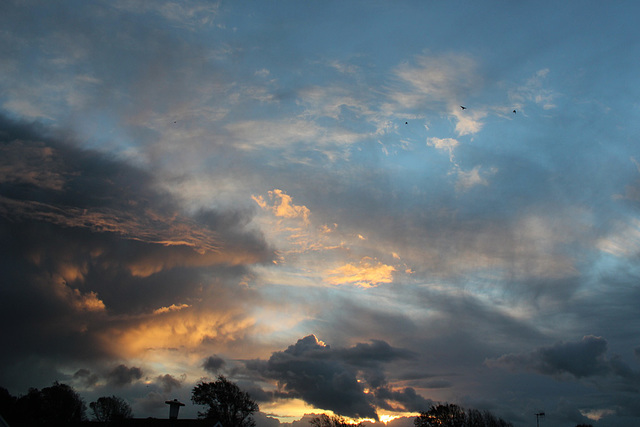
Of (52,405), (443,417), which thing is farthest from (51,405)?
(443,417)

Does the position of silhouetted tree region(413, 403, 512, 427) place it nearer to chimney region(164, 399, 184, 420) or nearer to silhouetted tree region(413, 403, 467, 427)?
silhouetted tree region(413, 403, 467, 427)

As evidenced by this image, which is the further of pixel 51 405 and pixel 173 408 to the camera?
pixel 51 405

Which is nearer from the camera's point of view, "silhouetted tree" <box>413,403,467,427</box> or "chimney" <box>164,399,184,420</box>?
"chimney" <box>164,399,184,420</box>

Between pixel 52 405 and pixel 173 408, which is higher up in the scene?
pixel 173 408

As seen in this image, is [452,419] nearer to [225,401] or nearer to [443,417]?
[443,417]

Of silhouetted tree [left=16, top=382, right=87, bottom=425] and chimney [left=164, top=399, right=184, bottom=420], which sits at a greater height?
chimney [left=164, top=399, right=184, bottom=420]

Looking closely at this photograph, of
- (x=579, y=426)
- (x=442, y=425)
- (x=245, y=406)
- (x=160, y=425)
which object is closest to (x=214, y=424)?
(x=160, y=425)

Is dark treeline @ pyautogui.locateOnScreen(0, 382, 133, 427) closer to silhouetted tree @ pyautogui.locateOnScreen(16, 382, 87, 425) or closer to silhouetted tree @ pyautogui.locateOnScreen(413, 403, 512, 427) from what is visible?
silhouetted tree @ pyautogui.locateOnScreen(16, 382, 87, 425)

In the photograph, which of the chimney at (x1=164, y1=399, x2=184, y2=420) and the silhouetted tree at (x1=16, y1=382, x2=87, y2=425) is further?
the silhouetted tree at (x1=16, y1=382, x2=87, y2=425)

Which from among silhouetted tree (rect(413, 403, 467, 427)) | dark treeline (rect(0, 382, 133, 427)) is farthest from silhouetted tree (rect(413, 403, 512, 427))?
dark treeline (rect(0, 382, 133, 427))

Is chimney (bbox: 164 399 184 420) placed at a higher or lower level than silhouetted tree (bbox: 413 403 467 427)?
higher

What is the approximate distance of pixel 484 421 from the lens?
9731 centimetres

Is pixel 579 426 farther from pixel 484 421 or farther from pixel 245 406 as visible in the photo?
pixel 245 406

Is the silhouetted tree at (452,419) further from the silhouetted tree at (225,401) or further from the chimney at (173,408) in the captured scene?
the chimney at (173,408)
